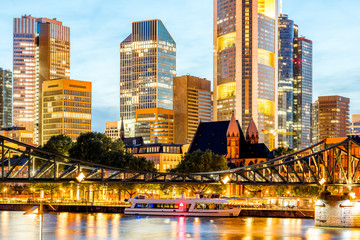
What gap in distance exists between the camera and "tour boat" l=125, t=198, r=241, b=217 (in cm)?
13375

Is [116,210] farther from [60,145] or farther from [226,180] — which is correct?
[226,180]

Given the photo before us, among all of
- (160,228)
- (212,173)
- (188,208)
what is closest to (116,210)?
(188,208)

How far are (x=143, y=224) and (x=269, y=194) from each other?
81.2 m

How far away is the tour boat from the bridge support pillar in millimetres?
33115

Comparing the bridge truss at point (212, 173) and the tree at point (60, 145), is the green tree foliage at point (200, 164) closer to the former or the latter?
the tree at point (60, 145)

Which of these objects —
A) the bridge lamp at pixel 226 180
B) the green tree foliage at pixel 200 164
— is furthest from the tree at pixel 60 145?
the bridge lamp at pixel 226 180

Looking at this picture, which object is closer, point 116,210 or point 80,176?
point 80,176

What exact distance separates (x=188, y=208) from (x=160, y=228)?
29.0m

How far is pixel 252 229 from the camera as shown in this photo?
106 m

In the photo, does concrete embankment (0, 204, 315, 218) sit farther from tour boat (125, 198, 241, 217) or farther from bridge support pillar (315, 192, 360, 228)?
bridge support pillar (315, 192, 360, 228)

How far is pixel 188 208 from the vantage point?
13588 cm

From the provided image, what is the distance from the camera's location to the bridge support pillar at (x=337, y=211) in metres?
100

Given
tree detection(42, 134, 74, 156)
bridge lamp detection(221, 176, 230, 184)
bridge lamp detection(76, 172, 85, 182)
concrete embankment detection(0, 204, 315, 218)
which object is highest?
tree detection(42, 134, 74, 156)

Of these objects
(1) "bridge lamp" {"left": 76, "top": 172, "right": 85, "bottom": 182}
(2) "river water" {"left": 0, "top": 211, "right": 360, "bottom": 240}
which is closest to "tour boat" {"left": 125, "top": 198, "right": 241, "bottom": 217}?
(2) "river water" {"left": 0, "top": 211, "right": 360, "bottom": 240}
